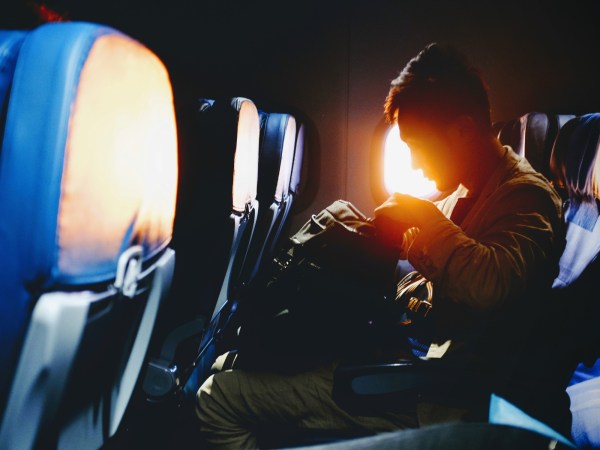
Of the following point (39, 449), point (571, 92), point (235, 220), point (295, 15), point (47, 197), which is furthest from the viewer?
point (295, 15)

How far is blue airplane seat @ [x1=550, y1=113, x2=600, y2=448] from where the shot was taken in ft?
3.58

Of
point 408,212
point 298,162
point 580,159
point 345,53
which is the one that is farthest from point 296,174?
point 580,159

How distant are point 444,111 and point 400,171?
174 centimetres

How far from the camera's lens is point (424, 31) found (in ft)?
9.71

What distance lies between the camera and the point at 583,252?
126 cm

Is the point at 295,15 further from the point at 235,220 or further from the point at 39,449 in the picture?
the point at 39,449

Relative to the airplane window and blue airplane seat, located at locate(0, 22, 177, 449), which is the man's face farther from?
the airplane window

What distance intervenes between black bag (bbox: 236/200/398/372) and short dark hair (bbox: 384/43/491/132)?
483mm

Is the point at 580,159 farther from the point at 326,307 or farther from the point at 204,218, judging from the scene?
the point at 204,218

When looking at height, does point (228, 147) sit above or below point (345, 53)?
below

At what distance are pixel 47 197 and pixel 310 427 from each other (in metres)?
1.05

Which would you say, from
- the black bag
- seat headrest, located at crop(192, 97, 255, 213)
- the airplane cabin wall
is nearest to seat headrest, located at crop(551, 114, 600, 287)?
the black bag

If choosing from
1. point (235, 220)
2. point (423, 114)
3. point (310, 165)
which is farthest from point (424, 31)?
point (235, 220)

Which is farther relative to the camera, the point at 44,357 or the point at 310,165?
the point at 310,165
